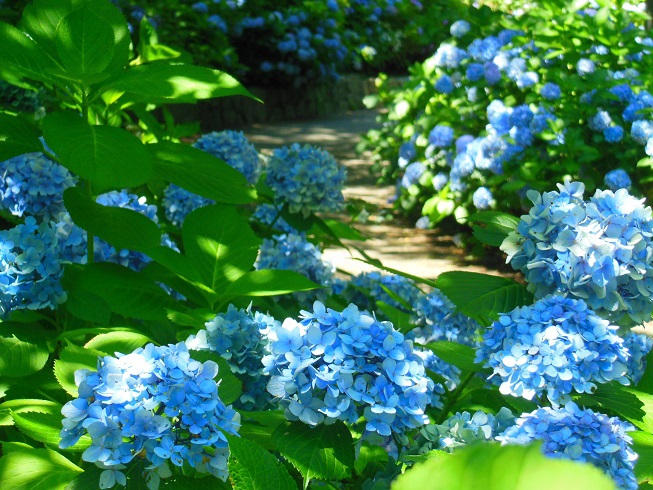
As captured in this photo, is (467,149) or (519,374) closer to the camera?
(519,374)

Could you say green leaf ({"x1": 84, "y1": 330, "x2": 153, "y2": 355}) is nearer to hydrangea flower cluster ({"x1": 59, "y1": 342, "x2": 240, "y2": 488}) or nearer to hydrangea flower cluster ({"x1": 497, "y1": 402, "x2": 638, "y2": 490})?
hydrangea flower cluster ({"x1": 59, "y1": 342, "x2": 240, "y2": 488})

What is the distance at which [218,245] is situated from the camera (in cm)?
178

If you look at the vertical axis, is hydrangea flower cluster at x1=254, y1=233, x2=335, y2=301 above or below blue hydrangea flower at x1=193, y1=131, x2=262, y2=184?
below

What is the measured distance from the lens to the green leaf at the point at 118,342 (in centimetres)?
141

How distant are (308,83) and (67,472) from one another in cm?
1016

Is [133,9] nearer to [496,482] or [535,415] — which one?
[535,415]

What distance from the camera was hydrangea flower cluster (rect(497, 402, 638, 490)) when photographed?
1.06 meters

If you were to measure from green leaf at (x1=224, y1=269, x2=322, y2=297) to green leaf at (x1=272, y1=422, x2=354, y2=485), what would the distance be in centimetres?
48

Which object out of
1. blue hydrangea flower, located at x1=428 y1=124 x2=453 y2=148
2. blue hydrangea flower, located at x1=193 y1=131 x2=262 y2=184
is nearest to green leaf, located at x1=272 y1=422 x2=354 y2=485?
blue hydrangea flower, located at x1=193 y1=131 x2=262 y2=184

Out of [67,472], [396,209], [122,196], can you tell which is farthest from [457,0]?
[67,472]

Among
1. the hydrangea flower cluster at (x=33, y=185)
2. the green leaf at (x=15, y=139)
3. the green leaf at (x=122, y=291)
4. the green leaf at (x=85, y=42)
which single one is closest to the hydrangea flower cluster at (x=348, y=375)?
the green leaf at (x=122, y=291)

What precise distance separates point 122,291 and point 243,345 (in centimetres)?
30

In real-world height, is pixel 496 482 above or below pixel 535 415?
above

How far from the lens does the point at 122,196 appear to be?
80.3 inches
